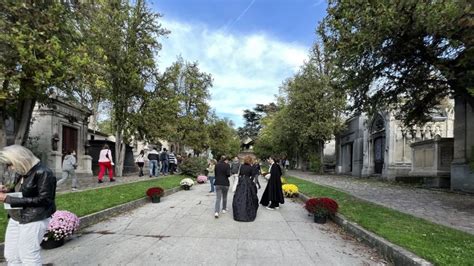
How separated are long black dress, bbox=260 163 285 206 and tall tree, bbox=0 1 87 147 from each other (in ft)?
23.6

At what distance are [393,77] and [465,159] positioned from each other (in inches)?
270

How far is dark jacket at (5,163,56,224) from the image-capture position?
13.6 ft

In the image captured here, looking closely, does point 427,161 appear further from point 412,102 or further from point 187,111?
point 187,111

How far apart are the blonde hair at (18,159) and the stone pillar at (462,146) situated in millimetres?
18082

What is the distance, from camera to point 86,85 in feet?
44.6

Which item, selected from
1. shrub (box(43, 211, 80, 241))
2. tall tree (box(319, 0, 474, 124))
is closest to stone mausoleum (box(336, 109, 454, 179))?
tall tree (box(319, 0, 474, 124))

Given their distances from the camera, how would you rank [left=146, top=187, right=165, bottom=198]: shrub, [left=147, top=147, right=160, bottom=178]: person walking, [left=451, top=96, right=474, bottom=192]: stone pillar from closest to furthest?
[left=146, top=187, right=165, bottom=198]: shrub, [left=451, top=96, right=474, bottom=192]: stone pillar, [left=147, top=147, right=160, bottom=178]: person walking

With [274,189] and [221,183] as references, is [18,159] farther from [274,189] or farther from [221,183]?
[274,189]

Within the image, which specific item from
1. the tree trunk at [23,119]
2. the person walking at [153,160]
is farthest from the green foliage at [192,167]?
the tree trunk at [23,119]

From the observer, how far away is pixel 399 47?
40.5 ft

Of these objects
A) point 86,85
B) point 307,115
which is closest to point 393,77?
point 86,85

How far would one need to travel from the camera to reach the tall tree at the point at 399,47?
34.3 ft

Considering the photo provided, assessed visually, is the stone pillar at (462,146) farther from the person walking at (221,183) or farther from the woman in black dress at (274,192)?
the person walking at (221,183)

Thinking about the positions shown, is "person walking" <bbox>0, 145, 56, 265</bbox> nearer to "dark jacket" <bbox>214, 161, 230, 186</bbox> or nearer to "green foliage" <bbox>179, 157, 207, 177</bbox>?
"dark jacket" <bbox>214, 161, 230, 186</bbox>
